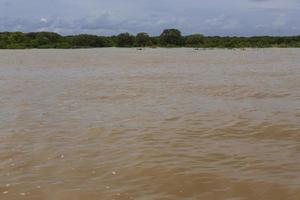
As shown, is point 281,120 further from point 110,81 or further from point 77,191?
point 110,81

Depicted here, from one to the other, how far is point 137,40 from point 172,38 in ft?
20.0

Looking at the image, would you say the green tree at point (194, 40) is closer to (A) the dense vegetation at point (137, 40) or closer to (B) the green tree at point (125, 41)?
(A) the dense vegetation at point (137, 40)

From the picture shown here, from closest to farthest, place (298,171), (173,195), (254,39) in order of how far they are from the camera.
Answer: (173,195) < (298,171) < (254,39)

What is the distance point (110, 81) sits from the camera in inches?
805

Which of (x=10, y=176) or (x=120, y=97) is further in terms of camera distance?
(x=120, y=97)

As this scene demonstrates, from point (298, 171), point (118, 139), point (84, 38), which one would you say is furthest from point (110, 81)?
point (84, 38)

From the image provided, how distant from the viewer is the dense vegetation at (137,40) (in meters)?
77.9

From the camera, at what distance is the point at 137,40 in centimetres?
8281

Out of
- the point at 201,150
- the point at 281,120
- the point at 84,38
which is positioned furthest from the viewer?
the point at 84,38

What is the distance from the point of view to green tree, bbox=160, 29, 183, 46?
276 ft

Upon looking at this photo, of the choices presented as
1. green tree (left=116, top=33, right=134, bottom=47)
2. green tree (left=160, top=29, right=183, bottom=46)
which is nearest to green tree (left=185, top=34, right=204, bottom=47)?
green tree (left=160, top=29, right=183, bottom=46)

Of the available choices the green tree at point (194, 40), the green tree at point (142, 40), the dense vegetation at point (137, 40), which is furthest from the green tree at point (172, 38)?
the green tree at point (142, 40)

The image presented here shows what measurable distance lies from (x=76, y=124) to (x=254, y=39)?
78.9 meters

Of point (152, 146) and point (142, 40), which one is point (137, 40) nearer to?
point (142, 40)
